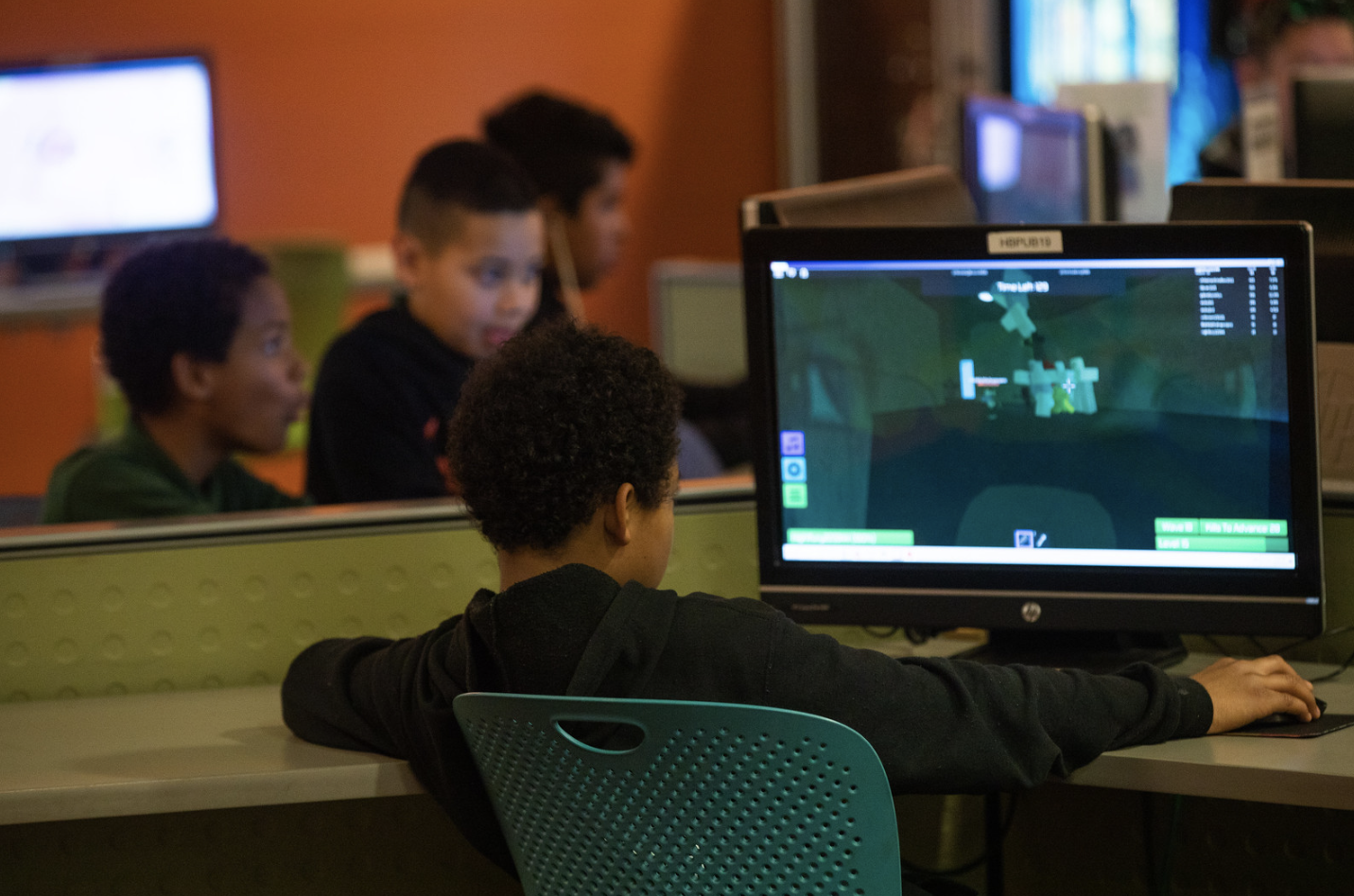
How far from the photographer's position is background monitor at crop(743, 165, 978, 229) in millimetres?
1595

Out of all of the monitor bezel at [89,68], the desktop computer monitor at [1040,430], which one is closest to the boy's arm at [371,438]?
the desktop computer monitor at [1040,430]

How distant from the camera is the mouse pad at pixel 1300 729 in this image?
1.14 metres

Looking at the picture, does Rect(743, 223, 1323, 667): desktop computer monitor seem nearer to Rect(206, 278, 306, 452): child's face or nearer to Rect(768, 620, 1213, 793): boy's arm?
Rect(768, 620, 1213, 793): boy's arm

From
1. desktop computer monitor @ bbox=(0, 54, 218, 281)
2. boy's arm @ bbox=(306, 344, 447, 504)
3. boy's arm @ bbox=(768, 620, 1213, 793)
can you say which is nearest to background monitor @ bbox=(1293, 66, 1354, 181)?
boy's arm @ bbox=(768, 620, 1213, 793)

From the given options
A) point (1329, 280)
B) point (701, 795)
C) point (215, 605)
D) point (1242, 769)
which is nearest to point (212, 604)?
point (215, 605)

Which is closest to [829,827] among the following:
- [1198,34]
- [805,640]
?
[805,640]

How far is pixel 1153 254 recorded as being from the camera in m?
1.29

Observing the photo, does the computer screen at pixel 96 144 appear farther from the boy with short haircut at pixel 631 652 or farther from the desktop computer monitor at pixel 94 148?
the boy with short haircut at pixel 631 652

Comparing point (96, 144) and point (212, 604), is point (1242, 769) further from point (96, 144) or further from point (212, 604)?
point (96, 144)

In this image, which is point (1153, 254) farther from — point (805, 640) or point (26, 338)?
point (26, 338)

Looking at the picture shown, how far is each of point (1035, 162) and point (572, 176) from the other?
117 centimetres

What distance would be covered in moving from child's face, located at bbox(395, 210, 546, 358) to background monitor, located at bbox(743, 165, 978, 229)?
67 centimetres

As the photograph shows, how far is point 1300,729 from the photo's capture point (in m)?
1.15

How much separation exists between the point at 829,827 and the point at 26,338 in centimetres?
441
